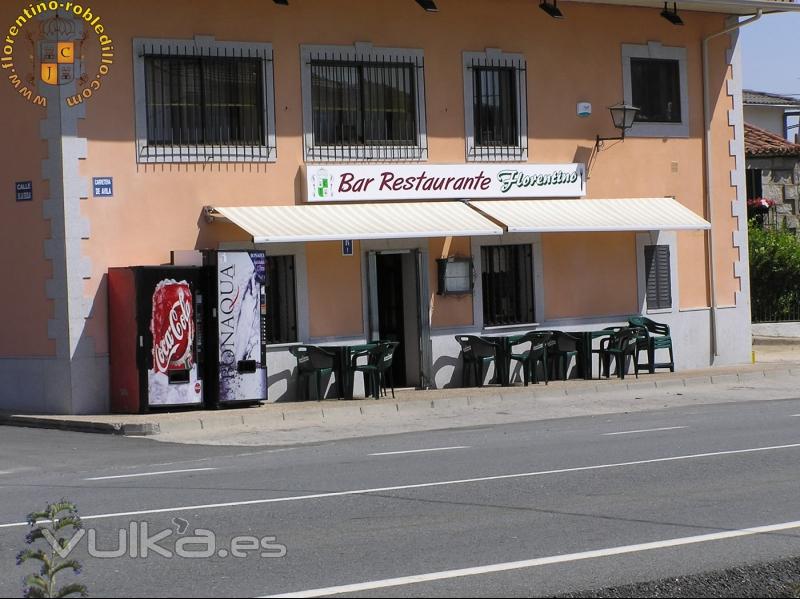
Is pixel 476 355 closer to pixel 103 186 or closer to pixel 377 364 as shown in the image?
pixel 377 364

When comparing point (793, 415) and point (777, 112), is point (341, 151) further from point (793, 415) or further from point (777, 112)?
point (777, 112)

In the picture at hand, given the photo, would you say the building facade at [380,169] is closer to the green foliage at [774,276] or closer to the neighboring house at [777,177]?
the green foliage at [774,276]

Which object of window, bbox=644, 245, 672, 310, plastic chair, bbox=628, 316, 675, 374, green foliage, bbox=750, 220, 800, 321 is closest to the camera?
plastic chair, bbox=628, 316, 675, 374

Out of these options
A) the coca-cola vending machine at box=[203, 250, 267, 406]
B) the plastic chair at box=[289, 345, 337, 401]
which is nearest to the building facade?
the plastic chair at box=[289, 345, 337, 401]

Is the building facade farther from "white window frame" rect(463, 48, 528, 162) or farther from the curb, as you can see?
the curb

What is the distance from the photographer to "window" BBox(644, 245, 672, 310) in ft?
78.5

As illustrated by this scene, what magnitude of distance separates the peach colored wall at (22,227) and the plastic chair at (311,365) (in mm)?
3642

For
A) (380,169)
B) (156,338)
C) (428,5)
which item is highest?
(428,5)

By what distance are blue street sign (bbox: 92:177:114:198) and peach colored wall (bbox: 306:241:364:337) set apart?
3.21 meters

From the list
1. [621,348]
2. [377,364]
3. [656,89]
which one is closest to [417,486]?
[377,364]

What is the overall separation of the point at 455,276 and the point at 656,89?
5625 mm

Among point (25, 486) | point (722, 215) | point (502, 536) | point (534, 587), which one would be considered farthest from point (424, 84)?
point (534, 587)

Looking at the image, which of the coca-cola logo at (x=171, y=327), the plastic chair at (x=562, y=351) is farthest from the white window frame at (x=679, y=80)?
the coca-cola logo at (x=171, y=327)

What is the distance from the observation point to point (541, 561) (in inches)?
316
